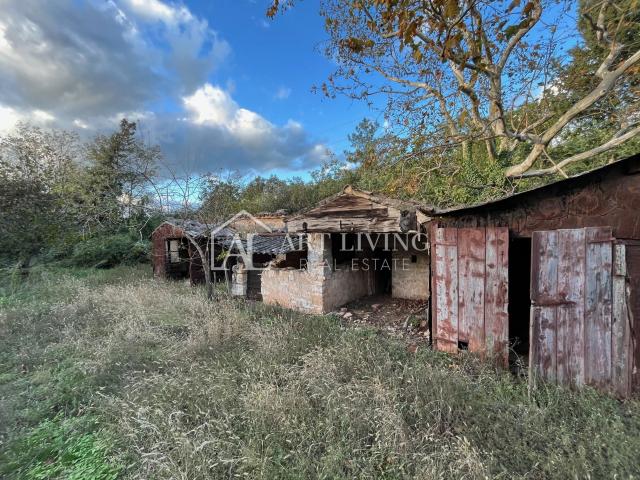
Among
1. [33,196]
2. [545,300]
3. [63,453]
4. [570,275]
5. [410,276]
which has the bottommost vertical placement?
[63,453]

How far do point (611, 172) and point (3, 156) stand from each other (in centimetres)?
2042

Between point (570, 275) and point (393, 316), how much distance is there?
14.2ft

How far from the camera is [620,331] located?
347cm

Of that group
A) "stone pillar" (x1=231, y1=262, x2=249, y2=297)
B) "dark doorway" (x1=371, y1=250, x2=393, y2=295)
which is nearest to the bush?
"stone pillar" (x1=231, y1=262, x2=249, y2=297)

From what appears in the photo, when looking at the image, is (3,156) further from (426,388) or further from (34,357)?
(426,388)

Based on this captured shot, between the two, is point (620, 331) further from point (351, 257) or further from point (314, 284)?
point (351, 257)

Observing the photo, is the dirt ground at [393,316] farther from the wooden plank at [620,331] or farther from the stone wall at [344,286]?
the wooden plank at [620,331]

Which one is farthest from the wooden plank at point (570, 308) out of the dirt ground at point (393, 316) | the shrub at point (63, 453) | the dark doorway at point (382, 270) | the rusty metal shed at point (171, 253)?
the rusty metal shed at point (171, 253)

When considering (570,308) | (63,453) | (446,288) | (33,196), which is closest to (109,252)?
(33,196)

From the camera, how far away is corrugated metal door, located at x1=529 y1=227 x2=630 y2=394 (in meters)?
3.48

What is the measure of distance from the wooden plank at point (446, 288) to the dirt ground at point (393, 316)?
0.69 metres

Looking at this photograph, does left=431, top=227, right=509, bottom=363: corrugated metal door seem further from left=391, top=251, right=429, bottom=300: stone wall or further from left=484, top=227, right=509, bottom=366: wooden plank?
left=391, top=251, right=429, bottom=300: stone wall

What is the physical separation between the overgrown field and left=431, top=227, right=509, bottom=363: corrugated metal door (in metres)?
0.44

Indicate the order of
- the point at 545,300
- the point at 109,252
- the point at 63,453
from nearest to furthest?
the point at 63,453 → the point at 545,300 → the point at 109,252
